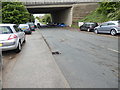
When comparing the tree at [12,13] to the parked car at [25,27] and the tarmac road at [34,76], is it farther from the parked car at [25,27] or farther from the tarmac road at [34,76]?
the tarmac road at [34,76]

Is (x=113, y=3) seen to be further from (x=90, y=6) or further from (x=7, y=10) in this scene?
(x=7, y=10)

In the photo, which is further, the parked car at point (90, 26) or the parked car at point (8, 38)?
the parked car at point (90, 26)

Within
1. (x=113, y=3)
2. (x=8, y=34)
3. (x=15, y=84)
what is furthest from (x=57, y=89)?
(x=113, y=3)

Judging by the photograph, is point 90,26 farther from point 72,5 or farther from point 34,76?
point 34,76

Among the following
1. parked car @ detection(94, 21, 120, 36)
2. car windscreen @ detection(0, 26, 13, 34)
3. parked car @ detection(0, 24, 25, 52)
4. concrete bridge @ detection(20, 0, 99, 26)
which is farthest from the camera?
concrete bridge @ detection(20, 0, 99, 26)

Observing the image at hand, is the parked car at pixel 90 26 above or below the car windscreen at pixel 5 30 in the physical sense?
above

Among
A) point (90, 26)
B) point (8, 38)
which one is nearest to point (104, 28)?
point (90, 26)

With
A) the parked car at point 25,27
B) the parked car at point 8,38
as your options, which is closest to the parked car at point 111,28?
the parked car at point 25,27

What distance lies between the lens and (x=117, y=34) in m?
15.4

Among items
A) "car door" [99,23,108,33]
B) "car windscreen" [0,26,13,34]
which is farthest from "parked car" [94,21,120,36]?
"car windscreen" [0,26,13,34]

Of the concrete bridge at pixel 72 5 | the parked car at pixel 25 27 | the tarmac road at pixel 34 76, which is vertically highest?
the concrete bridge at pixel 72 5

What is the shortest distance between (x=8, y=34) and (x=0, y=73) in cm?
294

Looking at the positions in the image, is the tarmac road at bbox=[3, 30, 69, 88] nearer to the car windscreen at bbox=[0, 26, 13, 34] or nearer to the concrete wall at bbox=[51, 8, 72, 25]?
the car windscreen at bbox=[0, 26, 13, 34]

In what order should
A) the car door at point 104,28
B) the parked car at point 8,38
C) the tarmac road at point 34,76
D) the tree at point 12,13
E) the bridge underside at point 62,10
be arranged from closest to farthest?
the tarmac road at point 34,76, the parked car at point 8,38, the car door at point 104,28, the tree at point 12,13, the bridge underside at point 62,10
